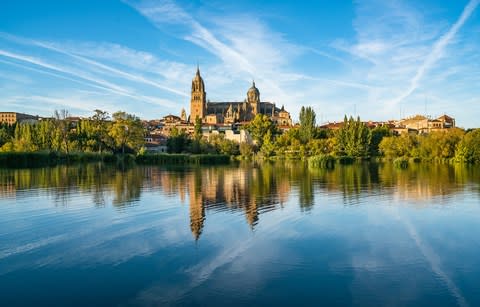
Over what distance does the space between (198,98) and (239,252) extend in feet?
567

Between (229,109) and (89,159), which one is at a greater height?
(229,109)

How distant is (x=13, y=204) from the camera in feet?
70.0

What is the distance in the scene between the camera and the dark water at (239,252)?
30.9 feet

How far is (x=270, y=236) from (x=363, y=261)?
3.65m

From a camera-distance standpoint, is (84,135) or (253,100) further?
(253,100)

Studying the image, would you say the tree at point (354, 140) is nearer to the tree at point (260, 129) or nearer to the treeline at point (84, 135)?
the tree at point (260, 129)

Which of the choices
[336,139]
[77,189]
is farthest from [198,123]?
[77,189]

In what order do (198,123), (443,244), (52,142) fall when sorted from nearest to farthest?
1. (443,244)
2. (52,142)
3. (198,123)

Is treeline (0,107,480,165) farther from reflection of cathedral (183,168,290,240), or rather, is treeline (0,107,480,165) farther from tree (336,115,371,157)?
reflection of cathedral (183,168,290,240)

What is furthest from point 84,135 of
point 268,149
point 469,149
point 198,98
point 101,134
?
point 198,98

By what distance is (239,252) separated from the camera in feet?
41.4


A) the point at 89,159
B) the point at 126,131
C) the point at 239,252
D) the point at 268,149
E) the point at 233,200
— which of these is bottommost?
the point at 239,252

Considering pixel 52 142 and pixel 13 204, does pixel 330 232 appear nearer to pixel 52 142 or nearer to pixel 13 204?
pixel 13 204

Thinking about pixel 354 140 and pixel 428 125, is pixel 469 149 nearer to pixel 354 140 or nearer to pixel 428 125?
pixel 354 140
